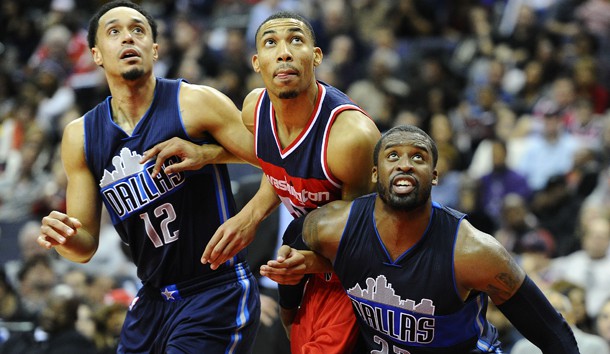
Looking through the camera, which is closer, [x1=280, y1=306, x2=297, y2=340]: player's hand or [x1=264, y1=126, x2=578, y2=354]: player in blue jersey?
[x1=264, y1=126, x2=578, y2=354]: player in blue jersey

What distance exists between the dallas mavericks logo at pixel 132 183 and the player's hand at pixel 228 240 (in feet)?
1.34

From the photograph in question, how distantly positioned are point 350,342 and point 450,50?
857 centimetres

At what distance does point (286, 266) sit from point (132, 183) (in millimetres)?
1032

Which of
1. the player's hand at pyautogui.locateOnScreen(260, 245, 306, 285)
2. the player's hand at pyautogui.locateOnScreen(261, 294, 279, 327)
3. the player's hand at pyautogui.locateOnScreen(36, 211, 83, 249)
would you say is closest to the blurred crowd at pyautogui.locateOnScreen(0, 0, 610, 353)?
the player's hand at pyautogui.locateOnScreen(261, 294, 279, 327)

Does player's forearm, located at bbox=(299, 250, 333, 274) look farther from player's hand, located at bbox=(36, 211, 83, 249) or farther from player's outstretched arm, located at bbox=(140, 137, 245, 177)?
player's hand, located at bbox=(36, 211, 83, 249)

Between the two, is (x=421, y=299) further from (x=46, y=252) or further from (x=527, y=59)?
(x=527, y=59)

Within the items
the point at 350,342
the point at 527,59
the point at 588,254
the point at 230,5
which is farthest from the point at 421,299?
the point at 230,5

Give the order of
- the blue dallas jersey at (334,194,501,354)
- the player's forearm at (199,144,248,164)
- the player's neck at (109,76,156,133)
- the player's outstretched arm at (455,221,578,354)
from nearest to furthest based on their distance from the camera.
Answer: the player's outstretched arm at (455,221,578,354)
the blue dallas jersey at (334,194,501,354)
the player's forearm at (199,144,248,164)
the player's neck at (109,76,156,133)

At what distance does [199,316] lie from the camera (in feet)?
16.8

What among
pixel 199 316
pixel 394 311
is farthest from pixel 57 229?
pixel 394 311

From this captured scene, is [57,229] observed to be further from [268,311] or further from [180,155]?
[268,311]

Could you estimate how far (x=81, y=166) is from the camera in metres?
5.36

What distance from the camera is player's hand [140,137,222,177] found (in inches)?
201

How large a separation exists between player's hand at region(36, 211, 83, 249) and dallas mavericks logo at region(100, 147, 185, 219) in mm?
369
